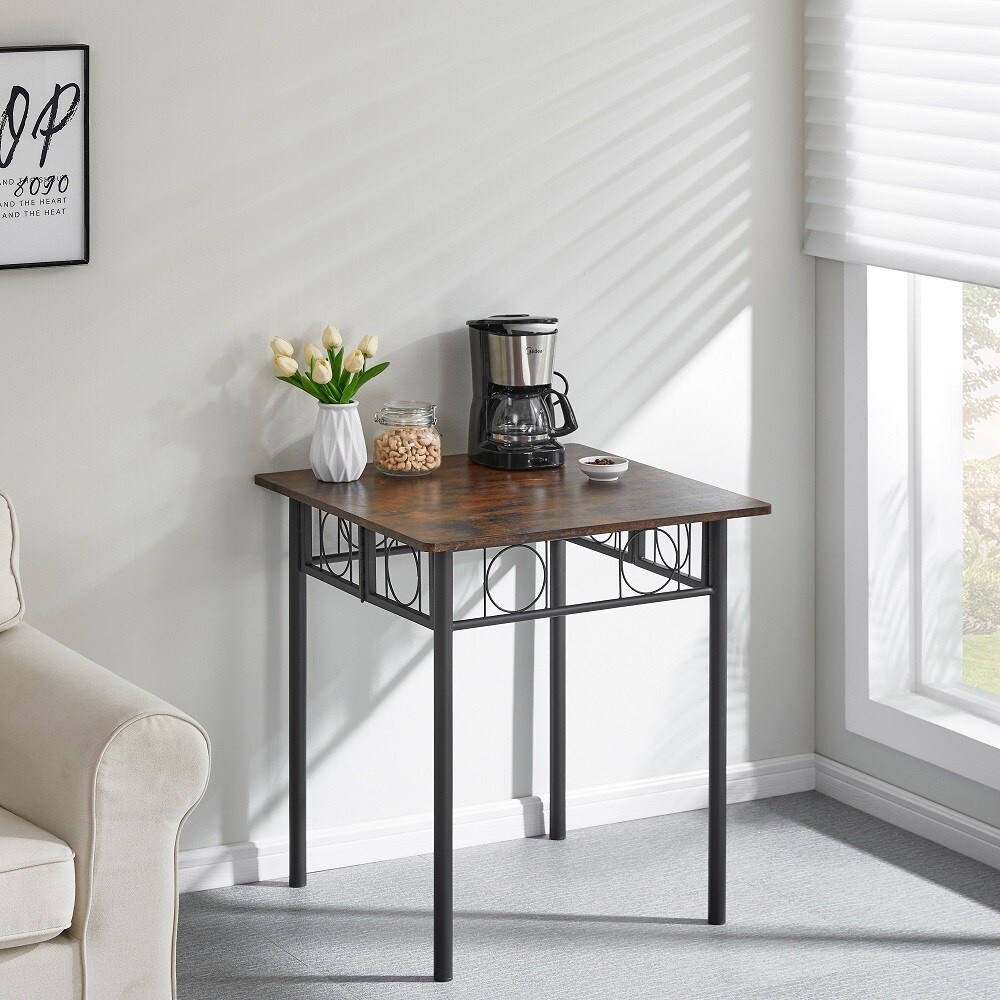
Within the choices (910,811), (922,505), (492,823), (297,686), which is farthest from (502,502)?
(910,811)

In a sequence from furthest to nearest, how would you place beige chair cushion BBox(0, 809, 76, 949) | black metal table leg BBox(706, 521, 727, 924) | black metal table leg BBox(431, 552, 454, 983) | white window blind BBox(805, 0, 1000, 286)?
1. white window blind BBox(805, 0, 1000, 286)
2. black metal table leg BBox(706, 521, 727, 924)
3. black metal table leg BBox(431, 552, 454, 983)
4. beige chair cushion BBox(0, 809, 76, 949)

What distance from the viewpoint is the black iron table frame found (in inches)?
108

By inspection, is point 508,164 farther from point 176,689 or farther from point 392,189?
point 176,689

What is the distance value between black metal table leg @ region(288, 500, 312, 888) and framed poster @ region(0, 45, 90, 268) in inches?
26.9

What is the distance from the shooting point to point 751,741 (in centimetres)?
380

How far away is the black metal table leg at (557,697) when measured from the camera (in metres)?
3.43

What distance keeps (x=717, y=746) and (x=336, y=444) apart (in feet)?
3.12

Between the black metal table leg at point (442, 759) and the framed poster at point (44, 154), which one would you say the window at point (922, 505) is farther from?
the framed poster at point (44, 154)

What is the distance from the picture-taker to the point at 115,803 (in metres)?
2.31

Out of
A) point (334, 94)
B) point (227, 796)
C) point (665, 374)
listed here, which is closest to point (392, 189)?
point (334, 94)

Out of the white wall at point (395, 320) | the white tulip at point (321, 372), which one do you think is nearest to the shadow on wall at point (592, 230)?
the white wall at point (395, 320)

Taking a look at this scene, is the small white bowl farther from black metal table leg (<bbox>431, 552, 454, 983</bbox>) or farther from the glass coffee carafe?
black metal table leg (<bbox>431, 552, 454, 983</bbox>)

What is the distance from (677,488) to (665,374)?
554mm

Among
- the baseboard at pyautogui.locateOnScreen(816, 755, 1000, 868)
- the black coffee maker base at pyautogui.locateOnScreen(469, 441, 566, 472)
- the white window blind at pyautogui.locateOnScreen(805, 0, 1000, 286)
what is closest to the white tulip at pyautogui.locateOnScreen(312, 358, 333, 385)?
the black coffee maker base at pyautogui.locateOnScreen(469, 441, 566, 472)
